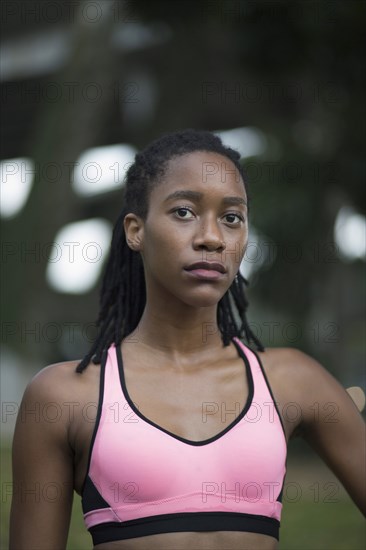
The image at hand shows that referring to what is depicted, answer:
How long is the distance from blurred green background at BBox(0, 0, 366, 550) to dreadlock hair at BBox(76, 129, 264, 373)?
6.35 meters

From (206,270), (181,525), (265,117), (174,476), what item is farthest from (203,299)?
(265,117)

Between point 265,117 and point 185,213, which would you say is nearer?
point 185,213

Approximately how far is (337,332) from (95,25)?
4895 mm

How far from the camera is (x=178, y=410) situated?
3121 mm

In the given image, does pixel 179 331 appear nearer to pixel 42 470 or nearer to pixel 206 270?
pixel 206 270

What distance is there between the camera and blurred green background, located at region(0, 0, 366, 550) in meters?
10.4

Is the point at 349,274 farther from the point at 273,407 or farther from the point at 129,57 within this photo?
the point at 273,407

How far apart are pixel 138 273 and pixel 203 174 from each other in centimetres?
53

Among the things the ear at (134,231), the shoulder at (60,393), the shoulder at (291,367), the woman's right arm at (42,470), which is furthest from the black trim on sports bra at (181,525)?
the ear at (134,231)

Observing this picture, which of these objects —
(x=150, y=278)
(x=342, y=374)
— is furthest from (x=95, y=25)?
(x=150, y=278)

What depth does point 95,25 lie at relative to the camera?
11.9 meters

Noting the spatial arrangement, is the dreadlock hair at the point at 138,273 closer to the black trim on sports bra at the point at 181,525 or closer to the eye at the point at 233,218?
the eye at the point at 233,218

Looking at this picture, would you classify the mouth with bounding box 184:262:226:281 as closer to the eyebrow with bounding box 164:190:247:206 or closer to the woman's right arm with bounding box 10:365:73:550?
the eyebrow with bounding box 164:190:247:206

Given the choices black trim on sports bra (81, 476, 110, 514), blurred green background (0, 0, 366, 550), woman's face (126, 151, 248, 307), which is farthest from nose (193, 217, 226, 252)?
blurred green background (0, 0, 366, 550)
